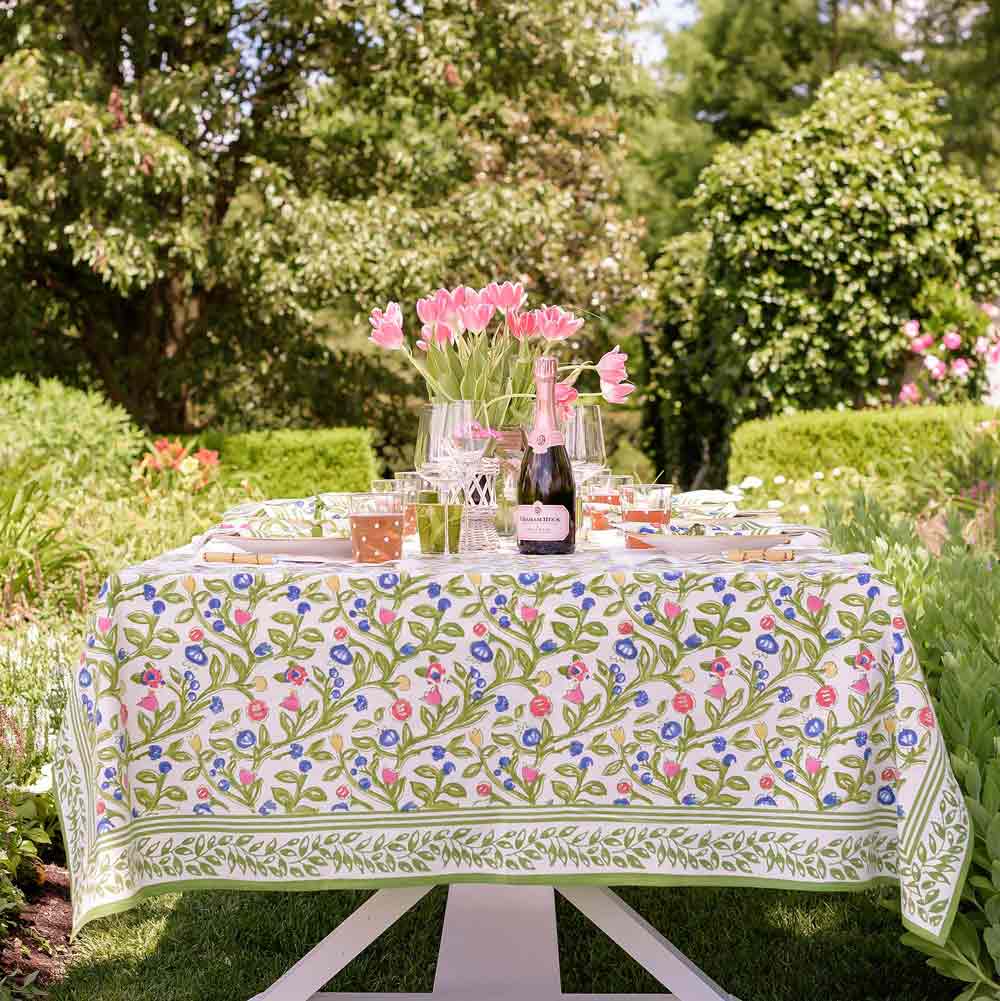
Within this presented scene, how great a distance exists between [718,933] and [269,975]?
3.66 ft

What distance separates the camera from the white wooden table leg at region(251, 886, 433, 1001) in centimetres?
214

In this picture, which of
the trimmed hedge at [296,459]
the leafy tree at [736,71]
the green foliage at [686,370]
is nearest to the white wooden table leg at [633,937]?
the trimmed hedge at [296,459]

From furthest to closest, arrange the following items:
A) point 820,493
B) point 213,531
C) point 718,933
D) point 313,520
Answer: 1. point 820,493
2. point 718,933
3. point 313,520
4. point 213,531

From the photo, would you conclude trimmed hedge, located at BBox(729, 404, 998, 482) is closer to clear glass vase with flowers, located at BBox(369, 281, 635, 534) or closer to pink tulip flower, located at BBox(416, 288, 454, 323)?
clear glass vase with flowers, located at BBox(369, 281, 635, 534)

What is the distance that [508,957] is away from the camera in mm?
2469

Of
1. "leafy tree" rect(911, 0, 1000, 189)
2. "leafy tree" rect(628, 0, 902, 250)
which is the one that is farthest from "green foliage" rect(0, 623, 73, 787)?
"leafy tree" rect(911, 0, 1000, 189)

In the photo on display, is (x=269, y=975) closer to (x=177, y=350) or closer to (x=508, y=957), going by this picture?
(x=508, y=957)

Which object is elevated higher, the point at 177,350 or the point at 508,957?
the point at 177,350

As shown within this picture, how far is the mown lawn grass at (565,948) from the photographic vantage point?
9.00ft

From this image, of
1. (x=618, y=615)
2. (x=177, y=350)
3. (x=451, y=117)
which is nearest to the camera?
(x=618, y=615)

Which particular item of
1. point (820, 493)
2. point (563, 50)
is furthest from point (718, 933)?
point (563, 50)

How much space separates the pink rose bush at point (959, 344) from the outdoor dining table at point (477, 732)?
7.48 meters

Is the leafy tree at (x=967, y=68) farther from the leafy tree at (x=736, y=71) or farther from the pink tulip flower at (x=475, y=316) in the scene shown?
the pink tulip flower at (x=475, y=316)

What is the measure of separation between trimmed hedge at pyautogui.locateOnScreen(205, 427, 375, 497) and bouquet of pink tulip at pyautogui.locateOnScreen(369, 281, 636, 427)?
22.5ft
